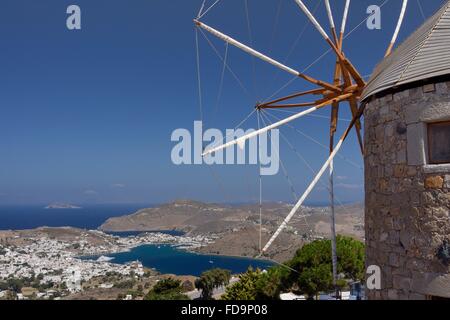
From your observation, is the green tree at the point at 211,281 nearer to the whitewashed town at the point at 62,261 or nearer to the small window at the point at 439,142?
the whitewashed town at the point at 62,261

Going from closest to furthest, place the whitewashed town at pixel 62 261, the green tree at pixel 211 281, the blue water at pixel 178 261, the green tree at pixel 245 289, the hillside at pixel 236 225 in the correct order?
the green tree at pixel 245 289, the green tree at pixel 211 281, the hillside at pixel 236 225, the whitewashed town at pixel 62 261, the blue water at pixel 178 261

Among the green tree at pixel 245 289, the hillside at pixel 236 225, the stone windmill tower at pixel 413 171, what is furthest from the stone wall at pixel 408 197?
the hillside at pixel 236 225

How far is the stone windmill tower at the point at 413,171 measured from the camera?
4.16m

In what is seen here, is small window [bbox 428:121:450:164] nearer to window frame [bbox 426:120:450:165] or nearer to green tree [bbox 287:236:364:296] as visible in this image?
window frame [bbox 426:120:450:165]

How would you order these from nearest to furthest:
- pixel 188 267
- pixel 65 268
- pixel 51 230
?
pixel 65 268 < pixel 188 267 < pixel 51 230

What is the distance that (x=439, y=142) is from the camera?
4.28 metres

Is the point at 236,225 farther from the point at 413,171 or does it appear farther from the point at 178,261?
the point at 413,171

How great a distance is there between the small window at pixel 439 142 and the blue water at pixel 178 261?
248 feet

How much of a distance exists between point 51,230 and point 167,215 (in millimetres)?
70446

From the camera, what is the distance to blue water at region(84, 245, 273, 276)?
89562 millimetres

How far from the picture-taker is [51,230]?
5325 inches

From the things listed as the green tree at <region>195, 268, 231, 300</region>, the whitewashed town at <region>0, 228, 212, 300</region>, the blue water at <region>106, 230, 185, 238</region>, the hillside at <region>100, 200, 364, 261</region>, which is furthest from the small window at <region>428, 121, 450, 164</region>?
the blue water at <region>106, 230, 185, 238</region>
